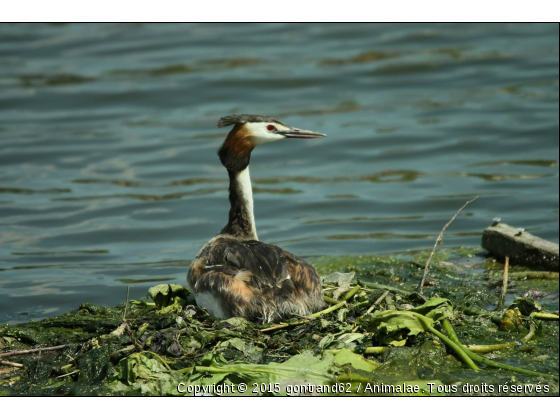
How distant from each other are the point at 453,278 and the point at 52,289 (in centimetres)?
393

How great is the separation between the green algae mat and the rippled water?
2.15 meters

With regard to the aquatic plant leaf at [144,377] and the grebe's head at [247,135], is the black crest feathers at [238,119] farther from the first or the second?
the aquatic plant leaf at [144,377]

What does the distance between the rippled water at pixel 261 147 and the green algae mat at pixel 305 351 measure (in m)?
2.15

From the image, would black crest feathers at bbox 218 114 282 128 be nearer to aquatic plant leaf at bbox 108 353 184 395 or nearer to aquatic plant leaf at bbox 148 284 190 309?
aquatic plant leaf at bbox 148 284 190 309

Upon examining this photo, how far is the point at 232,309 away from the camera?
5480 mm

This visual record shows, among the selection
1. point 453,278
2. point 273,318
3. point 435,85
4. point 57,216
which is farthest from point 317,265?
point 435,85

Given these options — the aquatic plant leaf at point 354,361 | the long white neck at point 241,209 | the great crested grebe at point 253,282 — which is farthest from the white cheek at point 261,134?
the aquatic plant leaf at point 354,361

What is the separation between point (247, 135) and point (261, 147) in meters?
8.11

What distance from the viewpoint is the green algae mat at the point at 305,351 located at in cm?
462

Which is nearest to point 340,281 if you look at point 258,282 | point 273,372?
point 258,282

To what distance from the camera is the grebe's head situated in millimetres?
6480

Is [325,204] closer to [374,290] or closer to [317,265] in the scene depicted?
[317,265]

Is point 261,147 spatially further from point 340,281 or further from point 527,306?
point 527,306

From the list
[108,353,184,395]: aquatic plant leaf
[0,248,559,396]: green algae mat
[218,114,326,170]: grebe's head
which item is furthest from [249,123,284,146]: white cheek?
[108,353,184,395]: aquatic plant leaf
